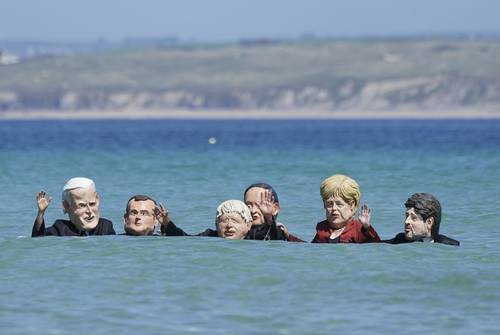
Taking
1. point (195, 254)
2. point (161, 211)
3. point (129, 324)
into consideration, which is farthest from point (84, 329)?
point (195, 254)

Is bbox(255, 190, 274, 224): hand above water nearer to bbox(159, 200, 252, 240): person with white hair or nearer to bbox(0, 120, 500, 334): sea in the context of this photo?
bbox(159, 200, 252, 240): person with white hair

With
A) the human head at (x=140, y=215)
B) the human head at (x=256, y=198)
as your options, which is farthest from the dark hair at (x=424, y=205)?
the human head at (x=140, y=215)

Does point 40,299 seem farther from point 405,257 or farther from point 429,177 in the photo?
point 429,177

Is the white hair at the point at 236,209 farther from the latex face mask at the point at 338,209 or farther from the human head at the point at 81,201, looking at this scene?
the human head at the point at 81,201

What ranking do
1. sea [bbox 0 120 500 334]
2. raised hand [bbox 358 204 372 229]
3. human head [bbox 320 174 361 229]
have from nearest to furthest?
sea [bbox 0 120 500 334] < raised hand [bbox 358 204 372 229] < human head [bbox 320 174 361 229]

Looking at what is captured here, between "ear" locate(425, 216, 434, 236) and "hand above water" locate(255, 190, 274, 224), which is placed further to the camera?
"ear" locate(425, 216, 434, 236)

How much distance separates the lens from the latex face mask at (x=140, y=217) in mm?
14922

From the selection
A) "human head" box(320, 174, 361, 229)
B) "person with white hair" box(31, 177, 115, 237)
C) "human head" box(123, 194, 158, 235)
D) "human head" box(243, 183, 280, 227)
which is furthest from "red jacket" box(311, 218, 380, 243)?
"person with white hair" box(31, 177, 115, 237)

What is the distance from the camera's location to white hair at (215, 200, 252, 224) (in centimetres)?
1466

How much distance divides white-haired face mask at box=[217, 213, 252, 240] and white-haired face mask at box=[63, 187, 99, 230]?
1443 mm

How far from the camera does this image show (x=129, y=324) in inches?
481

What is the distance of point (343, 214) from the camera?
1478 centimetres

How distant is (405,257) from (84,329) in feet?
16.6

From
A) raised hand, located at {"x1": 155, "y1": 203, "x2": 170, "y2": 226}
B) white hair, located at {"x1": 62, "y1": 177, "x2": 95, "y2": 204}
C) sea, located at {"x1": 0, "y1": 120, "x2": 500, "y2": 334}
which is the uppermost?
white hair, located at {"x1": 62, "y1": 177, "x2": 95, "y2": 204}
